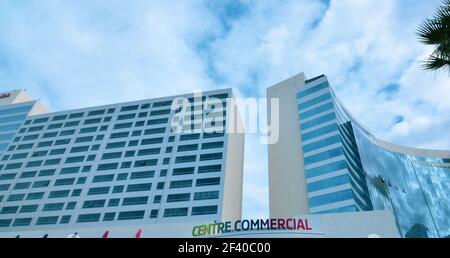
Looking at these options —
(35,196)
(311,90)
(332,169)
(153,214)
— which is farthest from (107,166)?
(311,90)

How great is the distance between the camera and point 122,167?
6494 centimetres

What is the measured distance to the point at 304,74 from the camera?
75625 millimetres

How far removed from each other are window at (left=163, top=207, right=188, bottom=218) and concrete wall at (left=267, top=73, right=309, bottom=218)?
1824cm

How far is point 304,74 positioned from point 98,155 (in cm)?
5535

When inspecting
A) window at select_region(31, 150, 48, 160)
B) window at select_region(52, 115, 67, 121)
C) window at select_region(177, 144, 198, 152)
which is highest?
window at select_region(52, 115, 67, 121)

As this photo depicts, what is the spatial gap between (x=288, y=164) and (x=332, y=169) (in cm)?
1099

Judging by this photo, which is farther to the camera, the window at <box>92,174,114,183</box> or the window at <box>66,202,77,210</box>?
the window at <box>92,174,114,183</box>

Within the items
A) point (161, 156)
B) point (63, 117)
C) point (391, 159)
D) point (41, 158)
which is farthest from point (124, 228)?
point (391, 159)

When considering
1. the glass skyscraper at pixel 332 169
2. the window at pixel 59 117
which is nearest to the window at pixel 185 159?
the glass skyscraper at pixel 332 169

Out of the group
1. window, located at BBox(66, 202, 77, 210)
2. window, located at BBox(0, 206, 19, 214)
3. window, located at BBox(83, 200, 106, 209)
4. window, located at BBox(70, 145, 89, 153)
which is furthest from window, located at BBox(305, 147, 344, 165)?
window, located at BBox(0, 206, 19, 214)

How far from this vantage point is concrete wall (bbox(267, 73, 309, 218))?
2285 inches

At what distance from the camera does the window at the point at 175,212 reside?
177 feet

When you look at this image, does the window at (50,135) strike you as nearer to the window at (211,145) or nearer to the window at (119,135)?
the window at (119,135)

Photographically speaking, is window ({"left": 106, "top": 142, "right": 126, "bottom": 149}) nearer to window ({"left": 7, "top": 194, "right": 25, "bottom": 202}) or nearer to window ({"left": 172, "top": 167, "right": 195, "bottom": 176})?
window ({"left": 172, "top": 167, "right": 195, "bottom": 176})
